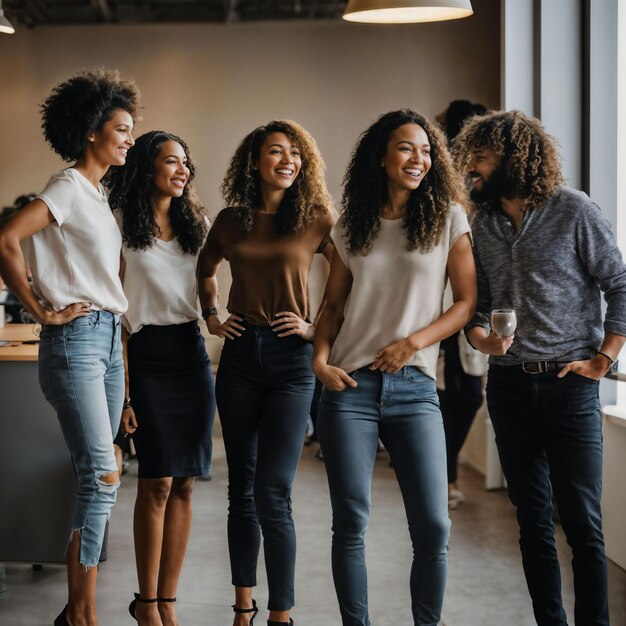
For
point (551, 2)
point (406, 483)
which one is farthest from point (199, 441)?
point (551, 2)

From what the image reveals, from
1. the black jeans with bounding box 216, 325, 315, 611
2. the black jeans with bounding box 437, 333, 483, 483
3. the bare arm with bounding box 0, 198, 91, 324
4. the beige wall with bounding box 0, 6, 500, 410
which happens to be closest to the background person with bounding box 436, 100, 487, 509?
the black jeans with bounding box 437, 333, 483, 483

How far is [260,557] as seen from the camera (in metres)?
3.80

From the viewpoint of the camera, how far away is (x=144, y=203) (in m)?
2.82

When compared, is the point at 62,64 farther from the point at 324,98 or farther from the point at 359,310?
the point at 359,310

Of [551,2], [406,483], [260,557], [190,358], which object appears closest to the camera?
[406,483]

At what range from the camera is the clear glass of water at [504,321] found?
2.25 meters

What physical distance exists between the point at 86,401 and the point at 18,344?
133 centimetres

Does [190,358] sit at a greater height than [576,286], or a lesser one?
lesser

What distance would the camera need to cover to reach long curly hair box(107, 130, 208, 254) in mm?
2799

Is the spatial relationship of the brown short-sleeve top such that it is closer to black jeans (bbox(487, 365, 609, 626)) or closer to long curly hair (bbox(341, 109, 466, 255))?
long curly hair (bbox(341, 109, 466, 255))

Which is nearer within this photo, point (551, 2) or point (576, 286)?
point (576, 286)

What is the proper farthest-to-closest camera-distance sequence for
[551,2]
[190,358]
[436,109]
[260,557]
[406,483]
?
[436,109]
[551,2]
[260,557]
[190,358]
[406,483]

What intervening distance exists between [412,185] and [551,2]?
231 centimetres

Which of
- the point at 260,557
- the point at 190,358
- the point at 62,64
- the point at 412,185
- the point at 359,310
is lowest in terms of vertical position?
the point at 260,557
